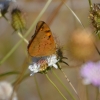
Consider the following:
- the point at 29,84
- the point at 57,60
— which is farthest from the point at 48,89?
the point at 57,60

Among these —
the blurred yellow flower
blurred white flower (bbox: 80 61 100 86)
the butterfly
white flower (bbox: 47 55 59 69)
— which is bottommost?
blurred white flower (bbox: 80 61 100 86)

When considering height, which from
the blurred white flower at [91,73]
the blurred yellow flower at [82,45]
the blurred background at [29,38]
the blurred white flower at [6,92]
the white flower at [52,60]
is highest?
the white flower at [52,60]

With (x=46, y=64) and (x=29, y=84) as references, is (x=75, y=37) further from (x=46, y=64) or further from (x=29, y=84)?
(x=29, y=84)

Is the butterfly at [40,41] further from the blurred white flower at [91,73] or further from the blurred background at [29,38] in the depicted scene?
the blurred background at [29,38]

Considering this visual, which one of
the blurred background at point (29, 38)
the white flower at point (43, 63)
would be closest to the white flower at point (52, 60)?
the white flower at point (43, 63)

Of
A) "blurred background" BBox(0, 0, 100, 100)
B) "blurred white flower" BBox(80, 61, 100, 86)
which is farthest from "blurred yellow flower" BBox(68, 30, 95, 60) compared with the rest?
"blurred background" BBox(0, 0, 100, 100)

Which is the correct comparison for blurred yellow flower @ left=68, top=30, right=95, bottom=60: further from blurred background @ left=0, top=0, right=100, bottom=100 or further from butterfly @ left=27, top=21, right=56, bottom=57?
blurred background @ left=0, top=0, right=100, bottom=100
